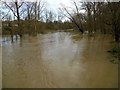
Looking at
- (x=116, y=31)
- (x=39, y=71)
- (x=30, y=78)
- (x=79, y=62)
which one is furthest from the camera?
(x=116, y=31)

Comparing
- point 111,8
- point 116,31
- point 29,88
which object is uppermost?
point 111,8

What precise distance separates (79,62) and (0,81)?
1785 mm

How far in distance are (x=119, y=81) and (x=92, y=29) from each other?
502 inches

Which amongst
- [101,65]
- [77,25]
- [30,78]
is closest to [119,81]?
[101,65]

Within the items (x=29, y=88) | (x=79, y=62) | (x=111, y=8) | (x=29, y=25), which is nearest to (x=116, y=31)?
(x=111, y=8)

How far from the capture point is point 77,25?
664 inches

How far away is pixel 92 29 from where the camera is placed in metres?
15.3

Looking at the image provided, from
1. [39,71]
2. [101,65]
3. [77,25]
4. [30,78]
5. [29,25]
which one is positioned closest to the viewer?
[30,78]

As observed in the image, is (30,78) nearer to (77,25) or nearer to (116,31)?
(116,31)

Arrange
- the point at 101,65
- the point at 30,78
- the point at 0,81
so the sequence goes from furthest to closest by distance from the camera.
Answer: the point at 101,65
the point at 30,78
the point at 0,81

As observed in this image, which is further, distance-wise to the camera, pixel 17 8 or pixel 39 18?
pixel 39 18

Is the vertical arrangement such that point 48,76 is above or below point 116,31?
below

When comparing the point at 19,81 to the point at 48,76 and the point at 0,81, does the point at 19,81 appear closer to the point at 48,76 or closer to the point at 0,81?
the point at 0,81

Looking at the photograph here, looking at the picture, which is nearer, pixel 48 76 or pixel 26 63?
pixel 48 76
